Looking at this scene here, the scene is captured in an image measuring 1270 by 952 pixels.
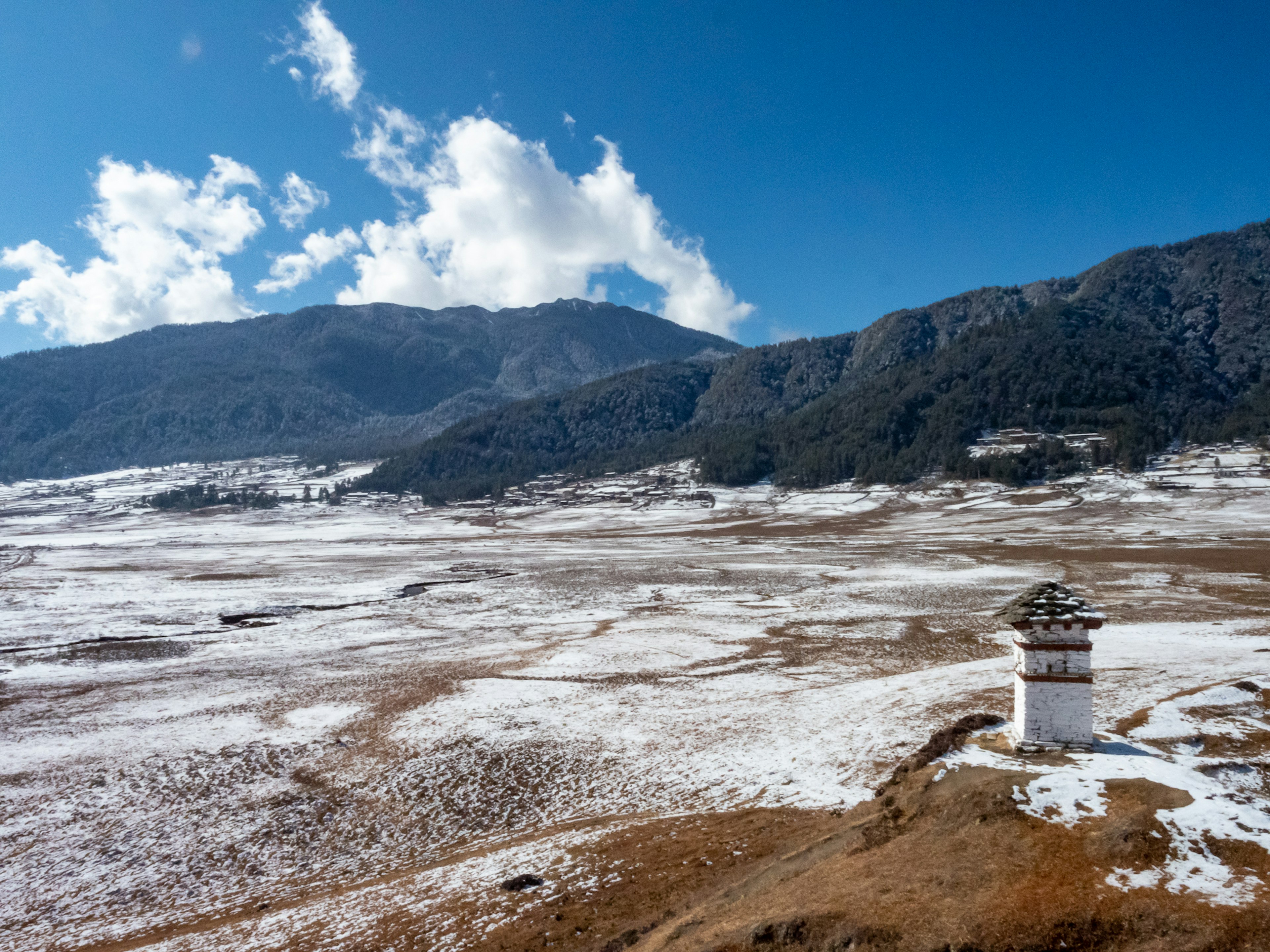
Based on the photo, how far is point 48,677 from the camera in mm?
29938

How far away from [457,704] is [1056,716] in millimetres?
19106

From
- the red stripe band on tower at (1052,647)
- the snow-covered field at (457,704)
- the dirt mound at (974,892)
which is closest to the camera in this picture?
the dirt mound at (974,892)

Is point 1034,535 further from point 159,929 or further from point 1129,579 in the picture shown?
point 159,929

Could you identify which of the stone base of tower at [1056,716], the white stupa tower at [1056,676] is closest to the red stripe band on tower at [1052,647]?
the white stupa tower at [1056,676]

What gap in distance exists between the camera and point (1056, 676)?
13.2m

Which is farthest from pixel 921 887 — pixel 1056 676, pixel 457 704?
pixel 457 704

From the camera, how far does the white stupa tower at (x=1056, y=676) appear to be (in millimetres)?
13062


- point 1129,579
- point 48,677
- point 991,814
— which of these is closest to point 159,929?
point 991,814

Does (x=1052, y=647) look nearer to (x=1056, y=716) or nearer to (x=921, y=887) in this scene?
(x=1056, y=716)

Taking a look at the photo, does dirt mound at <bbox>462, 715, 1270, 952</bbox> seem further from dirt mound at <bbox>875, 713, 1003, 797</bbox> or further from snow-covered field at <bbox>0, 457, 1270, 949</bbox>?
snow-covered field at <bbox>0, 457, 1270, 949</bbox>

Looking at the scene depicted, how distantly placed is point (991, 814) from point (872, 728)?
871cm

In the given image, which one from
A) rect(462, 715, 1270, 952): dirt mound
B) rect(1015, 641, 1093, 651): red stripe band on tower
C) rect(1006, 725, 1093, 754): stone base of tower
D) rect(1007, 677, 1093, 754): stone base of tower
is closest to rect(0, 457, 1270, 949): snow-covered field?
rect(462, 715, 1270, 952): dirt mound

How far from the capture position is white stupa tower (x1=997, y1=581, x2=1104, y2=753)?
1306cm

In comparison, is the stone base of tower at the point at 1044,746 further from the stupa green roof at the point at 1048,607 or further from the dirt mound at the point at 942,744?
the stupa green roof at the point at 1048,607
